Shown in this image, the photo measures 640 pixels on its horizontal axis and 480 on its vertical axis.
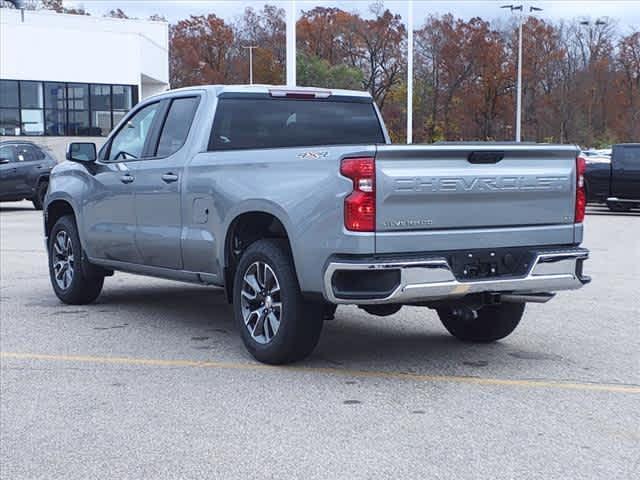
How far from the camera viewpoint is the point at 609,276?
478 inches

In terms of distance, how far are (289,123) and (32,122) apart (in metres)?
41.2

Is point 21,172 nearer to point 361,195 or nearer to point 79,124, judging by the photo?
point 361,195

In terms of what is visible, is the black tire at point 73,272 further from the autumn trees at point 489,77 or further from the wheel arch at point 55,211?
the autumn trees at point 489,77

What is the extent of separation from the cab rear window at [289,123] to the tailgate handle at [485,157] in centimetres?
212

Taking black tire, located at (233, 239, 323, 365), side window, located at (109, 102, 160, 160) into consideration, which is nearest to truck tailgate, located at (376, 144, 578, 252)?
→ black tire, located at (233, 239, 323, 365)

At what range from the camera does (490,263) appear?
6605 mm

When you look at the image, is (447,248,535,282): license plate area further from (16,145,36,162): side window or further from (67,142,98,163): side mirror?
(16,145,36,162): side window

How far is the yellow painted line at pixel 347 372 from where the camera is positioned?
21.0 feet


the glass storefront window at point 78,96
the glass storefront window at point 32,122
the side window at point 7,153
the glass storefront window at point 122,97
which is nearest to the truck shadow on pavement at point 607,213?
the side window at point 7,153

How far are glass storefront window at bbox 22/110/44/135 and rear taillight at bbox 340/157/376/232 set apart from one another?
42765 mm

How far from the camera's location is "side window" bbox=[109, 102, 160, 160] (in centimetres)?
869

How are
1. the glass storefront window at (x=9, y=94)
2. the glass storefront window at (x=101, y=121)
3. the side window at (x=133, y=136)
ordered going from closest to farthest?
the side window at (x=133, y=136), the glass storefront window at (x=9, y=94), the glass storefront window at (x=101, y=121)

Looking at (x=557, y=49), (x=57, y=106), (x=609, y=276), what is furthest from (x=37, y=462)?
(x=557, y=49)

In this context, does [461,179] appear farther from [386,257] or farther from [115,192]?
[115,192]
